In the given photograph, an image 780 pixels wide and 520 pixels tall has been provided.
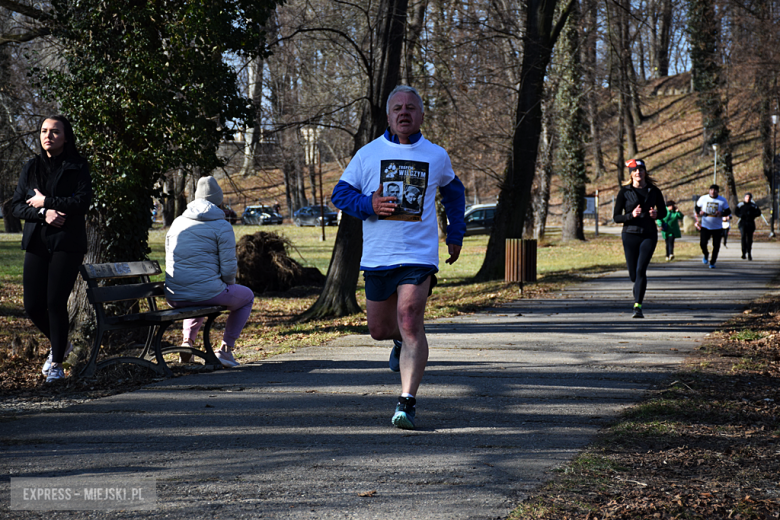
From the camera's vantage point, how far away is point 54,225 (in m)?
5.91

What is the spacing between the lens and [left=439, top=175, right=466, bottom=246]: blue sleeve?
193 inches

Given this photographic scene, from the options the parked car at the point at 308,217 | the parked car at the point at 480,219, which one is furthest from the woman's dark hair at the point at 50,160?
the parked car at the point at 308,217

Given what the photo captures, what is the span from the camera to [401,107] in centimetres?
464

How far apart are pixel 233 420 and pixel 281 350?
3215 mm

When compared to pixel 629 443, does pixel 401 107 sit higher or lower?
higher

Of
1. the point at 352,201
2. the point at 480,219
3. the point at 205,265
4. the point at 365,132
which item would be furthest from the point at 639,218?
the point at 480,219

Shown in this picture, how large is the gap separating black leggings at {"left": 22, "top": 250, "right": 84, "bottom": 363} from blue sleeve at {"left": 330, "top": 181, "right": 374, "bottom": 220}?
8.36 feet

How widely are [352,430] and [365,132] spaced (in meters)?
6.95

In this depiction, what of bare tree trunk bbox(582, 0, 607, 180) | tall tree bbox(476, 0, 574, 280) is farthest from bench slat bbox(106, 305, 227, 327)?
bare tree trunk bbox(582, 0, 607, 180)

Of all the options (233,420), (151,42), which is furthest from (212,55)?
(233,420)

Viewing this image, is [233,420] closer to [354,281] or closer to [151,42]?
[151,42]

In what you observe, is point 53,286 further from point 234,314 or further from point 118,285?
point 234,314

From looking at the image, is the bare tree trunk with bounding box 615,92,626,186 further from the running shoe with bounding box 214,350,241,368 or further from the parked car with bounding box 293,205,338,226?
the parked car with bounding box 293,205,338,226

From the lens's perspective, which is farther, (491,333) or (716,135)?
(716,135)
